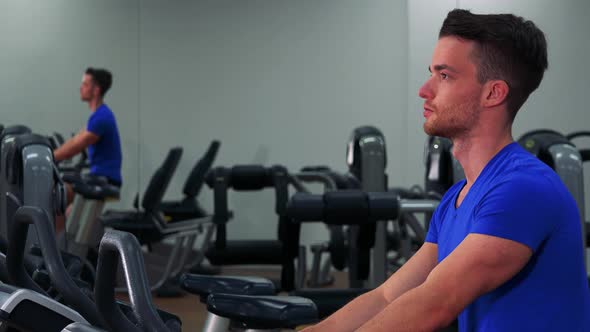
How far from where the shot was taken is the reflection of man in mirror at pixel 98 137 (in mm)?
5898

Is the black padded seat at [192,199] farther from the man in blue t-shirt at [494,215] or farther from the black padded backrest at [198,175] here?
the man in blue t-shirt at [494,215]

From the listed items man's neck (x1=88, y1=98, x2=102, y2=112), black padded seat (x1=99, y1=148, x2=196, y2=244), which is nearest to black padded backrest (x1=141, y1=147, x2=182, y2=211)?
black padded seat (x1=99, y1=148, x2=196, y2=244)

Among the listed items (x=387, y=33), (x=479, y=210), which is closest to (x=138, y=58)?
(x=387, y=33)

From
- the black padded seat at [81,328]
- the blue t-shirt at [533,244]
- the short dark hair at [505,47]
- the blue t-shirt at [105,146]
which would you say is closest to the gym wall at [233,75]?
the blue t-shirt at [105,146]

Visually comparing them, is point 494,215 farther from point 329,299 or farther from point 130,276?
point 329,299

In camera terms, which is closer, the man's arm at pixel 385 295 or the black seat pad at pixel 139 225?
the man's arm at pixel 385 295

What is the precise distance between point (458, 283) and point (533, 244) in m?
0.12

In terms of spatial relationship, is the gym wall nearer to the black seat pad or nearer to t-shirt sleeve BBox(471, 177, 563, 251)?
the black seat pad

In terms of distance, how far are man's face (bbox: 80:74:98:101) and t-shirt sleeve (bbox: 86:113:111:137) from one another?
29cm

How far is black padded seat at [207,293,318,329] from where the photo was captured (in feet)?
5.06

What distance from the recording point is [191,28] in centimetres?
700

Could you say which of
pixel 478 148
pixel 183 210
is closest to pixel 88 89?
pixel 183 210

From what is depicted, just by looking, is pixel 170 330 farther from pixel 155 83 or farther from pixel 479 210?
pixel 155 83

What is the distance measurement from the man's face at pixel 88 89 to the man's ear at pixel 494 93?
5039mm
